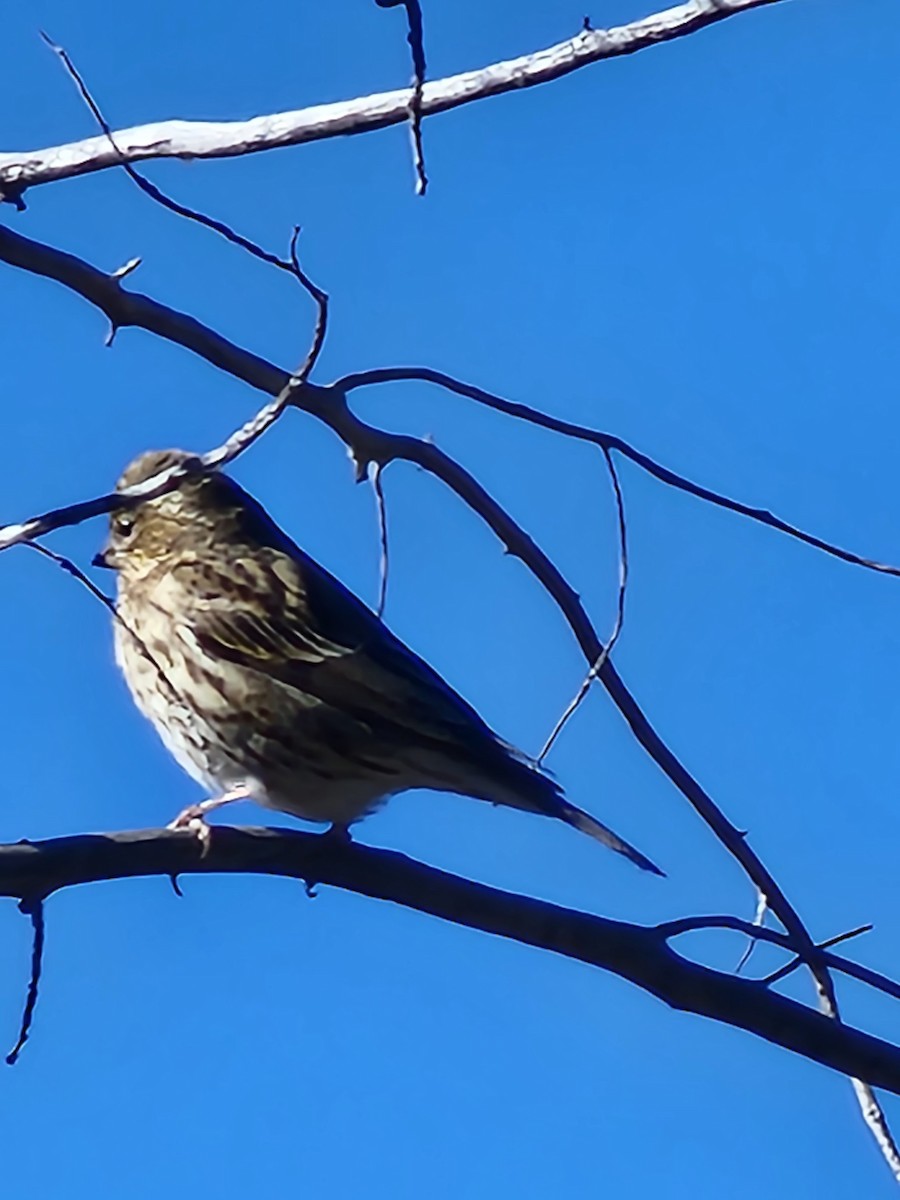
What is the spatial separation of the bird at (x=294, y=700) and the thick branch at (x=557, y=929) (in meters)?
1.31

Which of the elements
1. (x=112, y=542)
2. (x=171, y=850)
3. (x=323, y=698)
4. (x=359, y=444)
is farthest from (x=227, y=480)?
(x=171, y=850)

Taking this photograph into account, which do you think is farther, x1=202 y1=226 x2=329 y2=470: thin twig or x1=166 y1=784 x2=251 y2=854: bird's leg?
x1=166 y1=784 x2=251 y2=854: bird's leg

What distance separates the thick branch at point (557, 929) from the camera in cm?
425

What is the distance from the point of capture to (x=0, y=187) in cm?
464

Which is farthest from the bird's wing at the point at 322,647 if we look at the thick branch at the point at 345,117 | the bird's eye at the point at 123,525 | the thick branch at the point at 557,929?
the thick branch at the point at 345,117

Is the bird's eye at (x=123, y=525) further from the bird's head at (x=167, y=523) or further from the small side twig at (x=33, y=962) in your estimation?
the small side twig at (x=33, y=962)

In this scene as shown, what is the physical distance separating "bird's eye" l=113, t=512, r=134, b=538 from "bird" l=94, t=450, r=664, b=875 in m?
0.35

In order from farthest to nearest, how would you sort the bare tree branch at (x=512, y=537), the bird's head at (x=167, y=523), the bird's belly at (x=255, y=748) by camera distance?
the bird's head at (x=167, y=523) < the bird's belly at (x=255, y=748) < the bare tree branch at (x=512, y=537)

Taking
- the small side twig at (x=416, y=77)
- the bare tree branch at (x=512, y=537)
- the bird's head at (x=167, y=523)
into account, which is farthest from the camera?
the bird's head at (x=167, y=523)

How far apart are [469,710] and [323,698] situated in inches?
20.2

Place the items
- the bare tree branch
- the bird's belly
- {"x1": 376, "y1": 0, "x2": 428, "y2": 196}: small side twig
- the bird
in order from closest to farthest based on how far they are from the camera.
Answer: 1. {"x1": 376, "y1": 0, "x2": 428, "y2": 196}: small side twig
2. the bare tree branch
3. the bird
4. the bird's belly

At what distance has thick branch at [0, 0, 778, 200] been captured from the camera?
Result: 12.6ft

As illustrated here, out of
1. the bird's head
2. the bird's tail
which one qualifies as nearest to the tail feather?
the bird's tail

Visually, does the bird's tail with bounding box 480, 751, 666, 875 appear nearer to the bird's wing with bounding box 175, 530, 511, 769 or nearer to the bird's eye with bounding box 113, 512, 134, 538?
the bird's wing with bounding box 175, 530, 511, 769
